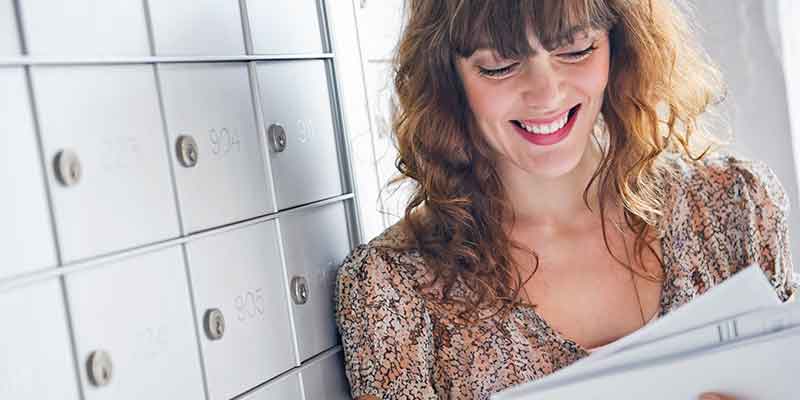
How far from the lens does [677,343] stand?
3.30 ft

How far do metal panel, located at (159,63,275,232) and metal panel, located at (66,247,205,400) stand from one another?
8 centimetres

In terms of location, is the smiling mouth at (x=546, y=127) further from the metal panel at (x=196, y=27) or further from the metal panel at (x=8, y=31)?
the metal panel at (x=8, y=31)

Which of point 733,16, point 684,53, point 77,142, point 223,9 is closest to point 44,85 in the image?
point 77,142

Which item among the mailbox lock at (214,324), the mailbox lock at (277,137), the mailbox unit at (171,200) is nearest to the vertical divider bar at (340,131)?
the mailbox unit at (171,200)

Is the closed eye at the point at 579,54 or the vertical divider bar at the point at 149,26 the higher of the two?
the vertical divider bar at the point at 149,26

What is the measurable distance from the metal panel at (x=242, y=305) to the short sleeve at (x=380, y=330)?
0.45 feet

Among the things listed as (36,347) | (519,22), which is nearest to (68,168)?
(36,347)

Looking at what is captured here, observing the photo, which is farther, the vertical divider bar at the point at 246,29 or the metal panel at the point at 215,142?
the vertical divider bar at the point at 246,29

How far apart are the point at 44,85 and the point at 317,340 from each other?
0.56 metres

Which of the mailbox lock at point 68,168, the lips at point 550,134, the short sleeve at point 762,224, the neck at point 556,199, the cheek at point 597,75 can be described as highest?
the cheek at point 597,75

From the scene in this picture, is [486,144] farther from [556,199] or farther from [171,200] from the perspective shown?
[171,200]

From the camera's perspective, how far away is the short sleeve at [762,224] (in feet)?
4.66

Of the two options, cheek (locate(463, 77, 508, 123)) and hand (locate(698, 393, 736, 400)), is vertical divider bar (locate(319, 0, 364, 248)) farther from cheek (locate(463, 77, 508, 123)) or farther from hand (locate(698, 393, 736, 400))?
hand (locate(698, 393, 736, 400))

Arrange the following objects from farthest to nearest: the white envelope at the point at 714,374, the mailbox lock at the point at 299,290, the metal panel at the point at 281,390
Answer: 1. the mailbox lock at the point at 299,290
2. the metal panel at the point at 281,390
3. the white envelope at the point at 714,374
